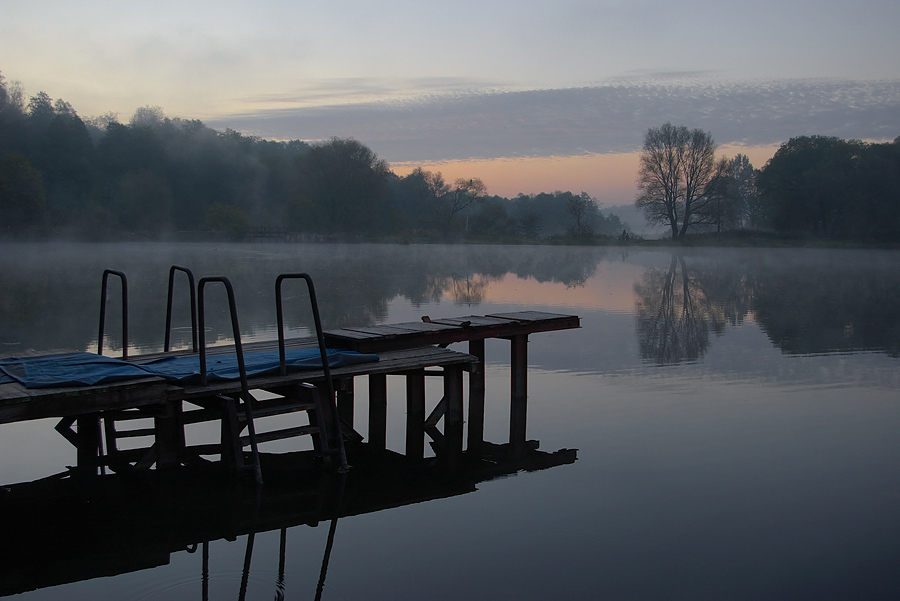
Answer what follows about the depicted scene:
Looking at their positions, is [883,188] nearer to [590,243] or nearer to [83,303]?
[590,243]

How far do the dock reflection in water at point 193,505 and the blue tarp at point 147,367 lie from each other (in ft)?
2.65

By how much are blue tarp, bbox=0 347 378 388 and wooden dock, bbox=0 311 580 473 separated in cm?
7

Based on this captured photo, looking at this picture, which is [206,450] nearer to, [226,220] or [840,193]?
[840,193]

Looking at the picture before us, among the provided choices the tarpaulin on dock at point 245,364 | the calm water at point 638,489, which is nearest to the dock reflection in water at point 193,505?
the calm water at point 638,489

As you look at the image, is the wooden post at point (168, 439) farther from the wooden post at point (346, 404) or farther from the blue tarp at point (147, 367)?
the wooden post at point (346, 404)

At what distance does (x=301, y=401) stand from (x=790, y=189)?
72.2 metres

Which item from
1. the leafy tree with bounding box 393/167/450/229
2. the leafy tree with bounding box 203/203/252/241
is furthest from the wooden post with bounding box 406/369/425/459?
the leafy tree with bounding box 393/167/450/229

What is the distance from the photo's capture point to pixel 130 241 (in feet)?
220

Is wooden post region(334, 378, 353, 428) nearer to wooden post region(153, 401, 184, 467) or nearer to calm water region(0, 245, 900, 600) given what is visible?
calm water region(0, 245, 900, 600)

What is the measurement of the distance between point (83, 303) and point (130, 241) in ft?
171

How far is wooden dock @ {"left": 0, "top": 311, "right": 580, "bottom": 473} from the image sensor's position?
552 cm

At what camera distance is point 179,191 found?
292 ft

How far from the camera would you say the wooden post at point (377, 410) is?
732 centimetres

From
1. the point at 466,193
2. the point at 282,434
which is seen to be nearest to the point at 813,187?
the point at 466,193
